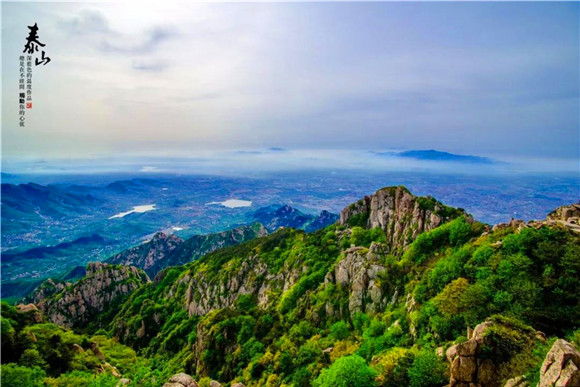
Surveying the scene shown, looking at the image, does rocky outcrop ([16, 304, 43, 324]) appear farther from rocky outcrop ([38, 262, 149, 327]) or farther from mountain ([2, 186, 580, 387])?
rocky outcrop ([38, 262, 149, 327])

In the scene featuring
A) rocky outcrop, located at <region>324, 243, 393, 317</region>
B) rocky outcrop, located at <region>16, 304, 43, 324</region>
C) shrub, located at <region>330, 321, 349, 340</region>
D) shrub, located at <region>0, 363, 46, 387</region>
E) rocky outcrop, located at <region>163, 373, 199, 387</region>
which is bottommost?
rocky outcrop, located at <region>16, 304, 43, 324</region>

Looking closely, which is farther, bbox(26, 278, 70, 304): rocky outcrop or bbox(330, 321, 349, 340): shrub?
bbox(26, 278, 70, 304): rocky outcrop

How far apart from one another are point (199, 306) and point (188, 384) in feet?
183

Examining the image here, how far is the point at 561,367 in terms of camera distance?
11148mm

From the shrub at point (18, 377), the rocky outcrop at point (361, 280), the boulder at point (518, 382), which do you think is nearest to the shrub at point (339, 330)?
the rocky outcrop at point (361, 280)

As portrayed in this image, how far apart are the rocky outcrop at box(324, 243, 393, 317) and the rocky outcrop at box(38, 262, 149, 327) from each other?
93571 mm

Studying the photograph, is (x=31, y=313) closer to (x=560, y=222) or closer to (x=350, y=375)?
(x=350, y=375)

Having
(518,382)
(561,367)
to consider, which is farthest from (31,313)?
(561,367)

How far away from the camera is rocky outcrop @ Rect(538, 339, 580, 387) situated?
10.8 metres

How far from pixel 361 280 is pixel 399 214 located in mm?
25084

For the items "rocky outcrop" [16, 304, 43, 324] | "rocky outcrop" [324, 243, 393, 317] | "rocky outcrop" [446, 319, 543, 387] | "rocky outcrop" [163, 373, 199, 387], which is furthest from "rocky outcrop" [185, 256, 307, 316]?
"rocky outcrop" [446, 319, 543, 387]

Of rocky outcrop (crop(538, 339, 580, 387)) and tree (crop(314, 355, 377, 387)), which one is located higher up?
rocky outcrop (crop(538, 339, 580, 387))

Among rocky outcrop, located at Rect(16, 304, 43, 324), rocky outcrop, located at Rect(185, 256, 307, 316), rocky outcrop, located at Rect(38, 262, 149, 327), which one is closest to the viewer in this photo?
rocky outcrop, located at Rect(16, 304, 43, 324)

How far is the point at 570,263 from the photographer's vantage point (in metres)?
21.9
